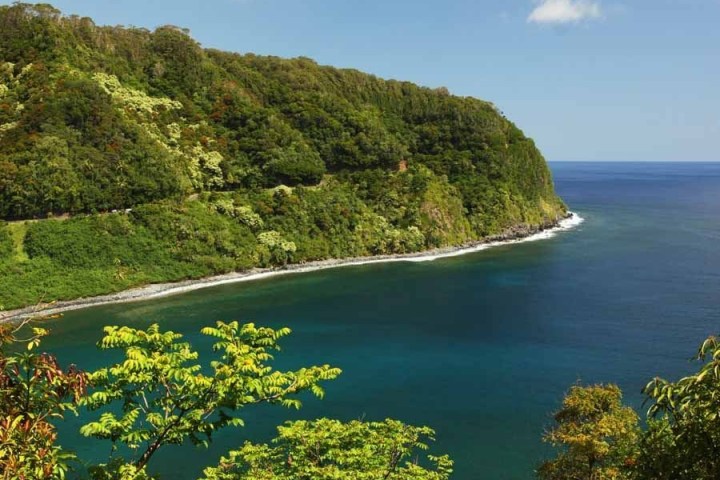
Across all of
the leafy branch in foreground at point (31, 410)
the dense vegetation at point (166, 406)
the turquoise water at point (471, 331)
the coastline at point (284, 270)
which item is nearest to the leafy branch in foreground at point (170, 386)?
the dense vegetation at point (166, 406)

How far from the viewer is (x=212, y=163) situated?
87.4 metres

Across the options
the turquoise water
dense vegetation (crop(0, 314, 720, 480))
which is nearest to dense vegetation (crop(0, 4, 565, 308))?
the turquoise water

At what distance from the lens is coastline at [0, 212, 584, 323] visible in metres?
61.8

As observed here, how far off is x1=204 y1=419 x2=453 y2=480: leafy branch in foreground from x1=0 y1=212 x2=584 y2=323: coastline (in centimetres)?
3065

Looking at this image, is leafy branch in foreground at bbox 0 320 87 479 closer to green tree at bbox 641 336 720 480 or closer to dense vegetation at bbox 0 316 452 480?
dense vegetation at bbox 0 316 452 480

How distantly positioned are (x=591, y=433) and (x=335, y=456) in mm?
10158

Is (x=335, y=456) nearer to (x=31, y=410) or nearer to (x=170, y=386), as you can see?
(x=170, y=386)

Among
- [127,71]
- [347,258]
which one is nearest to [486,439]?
[347,258]

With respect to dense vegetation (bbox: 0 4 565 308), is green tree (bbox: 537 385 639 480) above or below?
below

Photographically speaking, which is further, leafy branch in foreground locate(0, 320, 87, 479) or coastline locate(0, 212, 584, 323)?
coastline locate(0, 212, 584, 323)

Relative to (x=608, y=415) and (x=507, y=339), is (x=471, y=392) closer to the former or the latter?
(x=507, y=339)

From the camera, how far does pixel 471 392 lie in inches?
1543

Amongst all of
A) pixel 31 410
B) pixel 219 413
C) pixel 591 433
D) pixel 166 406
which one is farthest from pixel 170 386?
pixel 591 433

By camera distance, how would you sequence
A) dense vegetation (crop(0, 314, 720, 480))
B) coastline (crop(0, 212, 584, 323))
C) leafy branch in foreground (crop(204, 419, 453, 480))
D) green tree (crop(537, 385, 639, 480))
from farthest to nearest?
coastline (crop(0, 212, 584, 323)) → green tree (crop(537, 385, 639, 480)) → leafy branch in foreground (crop(204, 419, 453, 480)) → dense vegetation (crop(0, 314, 720, 480))
